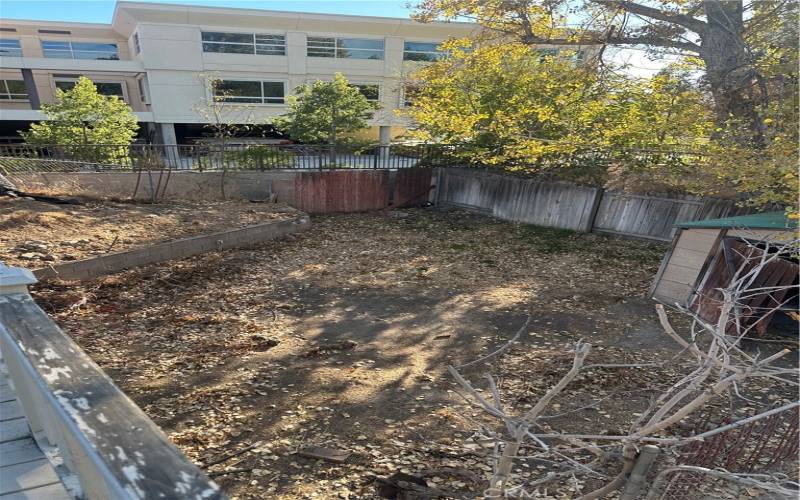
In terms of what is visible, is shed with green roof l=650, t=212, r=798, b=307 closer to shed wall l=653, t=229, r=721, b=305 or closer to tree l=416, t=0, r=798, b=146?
shed wall l=653, t=229, r=721, b=305

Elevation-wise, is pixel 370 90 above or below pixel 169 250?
above

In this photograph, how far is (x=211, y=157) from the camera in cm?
1331

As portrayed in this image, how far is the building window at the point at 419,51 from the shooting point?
27531 millimetres

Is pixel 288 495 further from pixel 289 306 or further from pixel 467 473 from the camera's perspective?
pixel 289 306

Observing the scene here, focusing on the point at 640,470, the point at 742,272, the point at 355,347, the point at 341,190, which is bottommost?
the point at 355,347

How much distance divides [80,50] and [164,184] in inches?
959

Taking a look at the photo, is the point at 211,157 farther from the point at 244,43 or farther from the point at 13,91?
the point at 13,91

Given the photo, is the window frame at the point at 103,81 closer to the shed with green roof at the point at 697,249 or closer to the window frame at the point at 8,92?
the window frame at the point at 8,92

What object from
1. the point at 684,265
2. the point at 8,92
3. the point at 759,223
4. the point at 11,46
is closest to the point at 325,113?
the point at 684,265

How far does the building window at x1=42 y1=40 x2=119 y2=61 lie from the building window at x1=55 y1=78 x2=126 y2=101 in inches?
117

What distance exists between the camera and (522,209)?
13.6 metres

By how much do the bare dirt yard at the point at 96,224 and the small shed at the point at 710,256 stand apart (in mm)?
9726

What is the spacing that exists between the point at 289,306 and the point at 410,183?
30.7 ft

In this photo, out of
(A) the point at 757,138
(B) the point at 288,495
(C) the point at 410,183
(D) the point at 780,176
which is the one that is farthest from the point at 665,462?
(C) the point at 410,183
